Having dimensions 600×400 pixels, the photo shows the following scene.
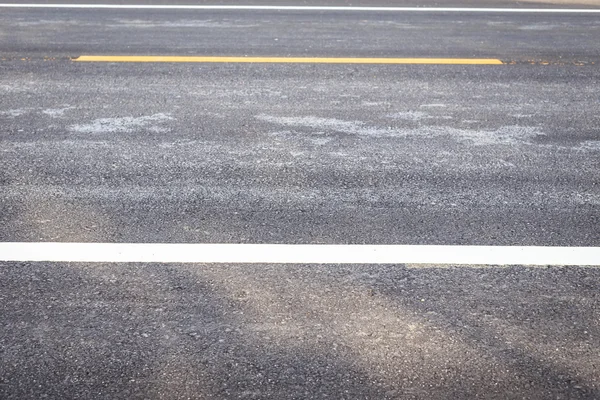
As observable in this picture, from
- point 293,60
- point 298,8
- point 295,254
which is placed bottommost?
point 295,254

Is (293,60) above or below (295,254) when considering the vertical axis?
above

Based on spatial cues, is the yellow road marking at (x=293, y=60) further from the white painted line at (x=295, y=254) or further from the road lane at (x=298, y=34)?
the white painted line at (x=295, y=254)

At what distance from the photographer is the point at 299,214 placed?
4.62 m

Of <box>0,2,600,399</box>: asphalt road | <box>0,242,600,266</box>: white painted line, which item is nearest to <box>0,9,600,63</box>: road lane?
<box>0,2,600,399</box>: asphalt road

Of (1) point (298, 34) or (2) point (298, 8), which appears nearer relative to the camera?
(1) point (298, 34)

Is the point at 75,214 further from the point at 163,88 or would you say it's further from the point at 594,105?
the point at 594,105

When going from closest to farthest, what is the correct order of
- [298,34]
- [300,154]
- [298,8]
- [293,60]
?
1. [300,154]
2. [293,60]
3. [298,34]
4. [298,8]

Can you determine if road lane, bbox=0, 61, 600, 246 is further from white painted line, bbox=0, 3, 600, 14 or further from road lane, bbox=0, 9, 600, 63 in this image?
white painted line, bbox=0, 3, 600, 14

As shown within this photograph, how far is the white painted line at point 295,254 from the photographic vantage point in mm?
4082

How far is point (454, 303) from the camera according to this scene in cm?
370

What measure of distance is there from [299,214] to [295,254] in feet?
1.66

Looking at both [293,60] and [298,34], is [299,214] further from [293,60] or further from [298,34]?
[298,34]

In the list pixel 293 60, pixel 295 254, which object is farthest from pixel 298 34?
pixel 295 254

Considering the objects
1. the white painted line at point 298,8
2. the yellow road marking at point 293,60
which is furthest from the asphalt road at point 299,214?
the white painted line at point 298,8
